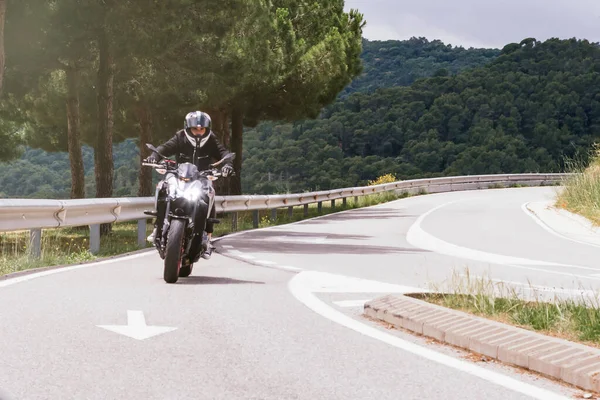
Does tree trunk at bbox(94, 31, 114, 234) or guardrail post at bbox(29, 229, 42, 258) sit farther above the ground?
tree trunk at bbox(94, 31, 114, 234)

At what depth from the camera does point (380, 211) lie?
105 ft

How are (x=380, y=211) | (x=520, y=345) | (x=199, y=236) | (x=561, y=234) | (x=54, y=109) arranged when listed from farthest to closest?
(x=54, y=109) → (x=380, y=211) → (x=561, y=234) → (x=199, y=236) → (x=520, y=345)

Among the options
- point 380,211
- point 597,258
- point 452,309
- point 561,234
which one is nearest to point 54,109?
point 380,211

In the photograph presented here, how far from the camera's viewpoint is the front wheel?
32.8ft

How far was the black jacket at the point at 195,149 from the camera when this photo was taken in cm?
1108

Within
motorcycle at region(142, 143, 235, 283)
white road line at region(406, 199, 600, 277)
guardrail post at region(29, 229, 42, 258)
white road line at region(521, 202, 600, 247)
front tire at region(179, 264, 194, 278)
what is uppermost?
motorcycle at region(142, 143, 235, 283)

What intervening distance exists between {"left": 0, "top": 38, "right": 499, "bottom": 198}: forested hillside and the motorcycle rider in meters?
23.7

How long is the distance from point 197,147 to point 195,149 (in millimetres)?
36

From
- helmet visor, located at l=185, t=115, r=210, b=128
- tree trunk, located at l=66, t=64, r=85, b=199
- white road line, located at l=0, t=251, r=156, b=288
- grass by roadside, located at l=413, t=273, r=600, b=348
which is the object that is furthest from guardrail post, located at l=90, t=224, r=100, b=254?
tree trunk, located at l=66, t=64, r=85, b=199

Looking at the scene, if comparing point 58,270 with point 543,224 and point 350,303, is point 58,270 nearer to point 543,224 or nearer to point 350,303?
point 350,303

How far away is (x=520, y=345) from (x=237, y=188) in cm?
3206

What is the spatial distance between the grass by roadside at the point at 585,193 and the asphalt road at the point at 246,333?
7.31m

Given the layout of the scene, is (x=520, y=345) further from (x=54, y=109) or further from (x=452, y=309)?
(x=54, y=109)

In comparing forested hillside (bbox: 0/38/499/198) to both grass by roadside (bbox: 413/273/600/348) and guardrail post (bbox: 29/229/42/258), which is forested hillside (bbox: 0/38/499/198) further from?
grass by roadside (bbox: 413/273/600/348)
